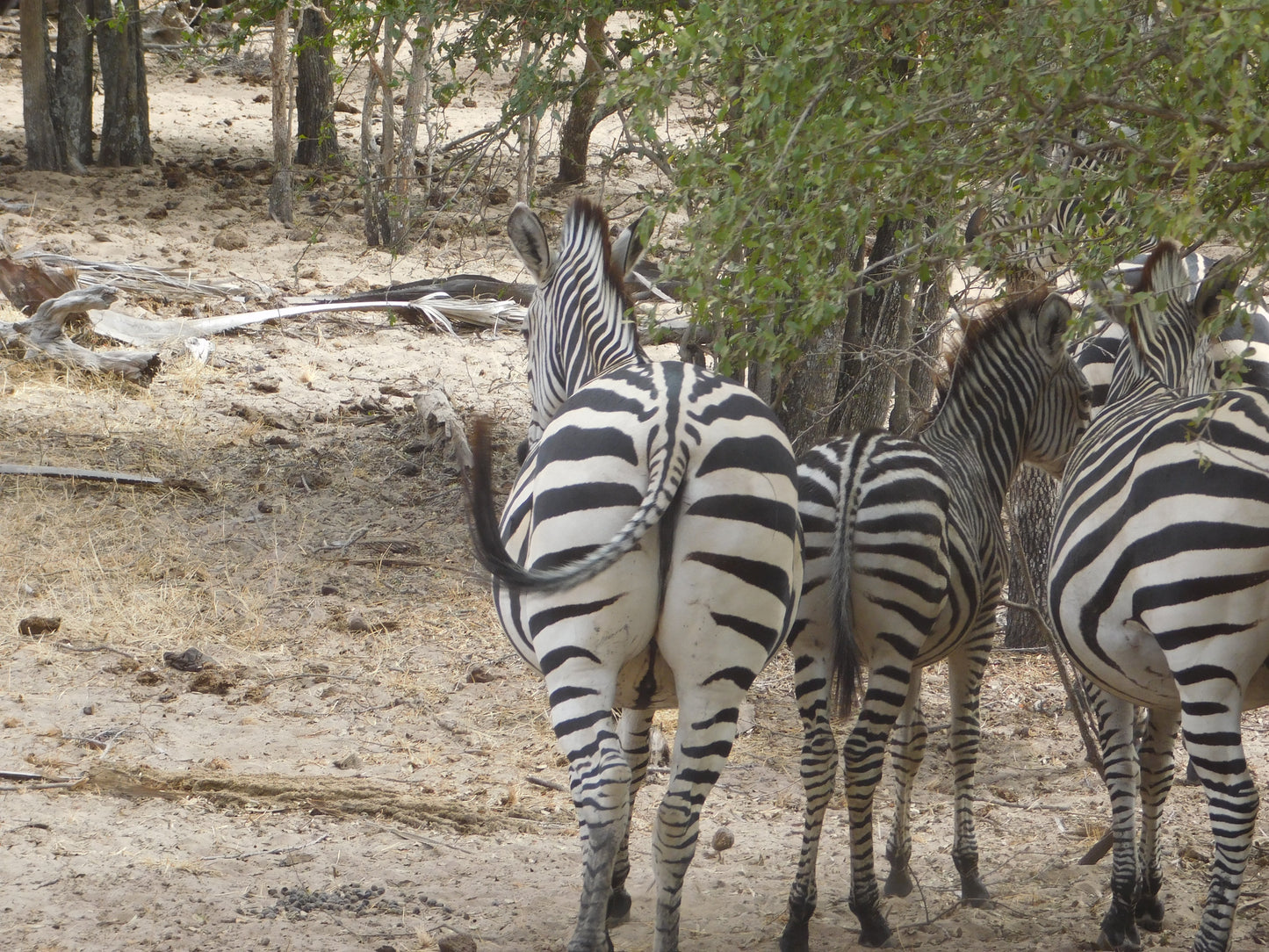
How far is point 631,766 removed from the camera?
3.94 m


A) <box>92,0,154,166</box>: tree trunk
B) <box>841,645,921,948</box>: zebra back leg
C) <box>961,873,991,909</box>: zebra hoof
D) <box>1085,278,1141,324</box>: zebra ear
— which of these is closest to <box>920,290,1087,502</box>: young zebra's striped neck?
<box>1085,278,1141,324</box>: zebra ear

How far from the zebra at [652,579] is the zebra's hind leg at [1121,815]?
1.51m

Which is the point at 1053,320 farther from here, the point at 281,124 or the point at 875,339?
the point at 281,124

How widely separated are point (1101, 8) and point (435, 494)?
20.9 ft

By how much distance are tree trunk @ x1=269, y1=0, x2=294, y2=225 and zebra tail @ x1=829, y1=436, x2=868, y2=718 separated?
11.1 meters

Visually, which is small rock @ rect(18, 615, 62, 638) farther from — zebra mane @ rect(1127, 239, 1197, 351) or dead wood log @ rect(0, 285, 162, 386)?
zebra mane @ rect(1127, 239, 1197, 351)

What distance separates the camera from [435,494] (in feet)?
28.4

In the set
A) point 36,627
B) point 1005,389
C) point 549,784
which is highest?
point 1005,389

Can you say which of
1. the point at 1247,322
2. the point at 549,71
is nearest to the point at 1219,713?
the point at 1247,322

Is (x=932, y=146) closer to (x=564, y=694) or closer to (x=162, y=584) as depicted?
(x=564, y=694)

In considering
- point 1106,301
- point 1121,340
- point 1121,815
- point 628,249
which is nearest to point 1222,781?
point 1121,815

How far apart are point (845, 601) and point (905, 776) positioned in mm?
1150

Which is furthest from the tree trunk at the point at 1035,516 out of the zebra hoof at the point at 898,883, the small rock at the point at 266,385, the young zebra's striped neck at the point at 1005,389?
the small rock at the point at 266,385

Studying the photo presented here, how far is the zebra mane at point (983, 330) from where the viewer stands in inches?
189
